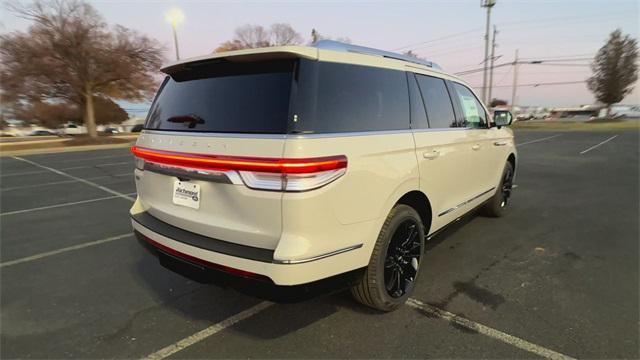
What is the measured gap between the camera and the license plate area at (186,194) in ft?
8.22

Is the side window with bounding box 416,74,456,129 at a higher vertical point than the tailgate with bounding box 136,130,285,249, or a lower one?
higher

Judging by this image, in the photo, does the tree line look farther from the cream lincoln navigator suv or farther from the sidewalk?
the cream lincoln navigator suv

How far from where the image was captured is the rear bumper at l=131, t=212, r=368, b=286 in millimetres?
2162

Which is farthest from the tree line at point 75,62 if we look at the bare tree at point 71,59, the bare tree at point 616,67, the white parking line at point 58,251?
the bare tree at point 616,67

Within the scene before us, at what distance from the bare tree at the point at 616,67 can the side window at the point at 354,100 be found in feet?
167

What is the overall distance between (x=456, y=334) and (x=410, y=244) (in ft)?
2.41

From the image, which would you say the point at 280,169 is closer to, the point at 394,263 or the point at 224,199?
the point at 224,199

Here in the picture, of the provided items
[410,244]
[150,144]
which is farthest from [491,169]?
[150,144]

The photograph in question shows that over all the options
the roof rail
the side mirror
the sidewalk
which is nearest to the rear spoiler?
the roof rail

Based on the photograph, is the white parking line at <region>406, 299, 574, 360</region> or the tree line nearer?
the white parking line at <region>406, 299, 574, 360</region>

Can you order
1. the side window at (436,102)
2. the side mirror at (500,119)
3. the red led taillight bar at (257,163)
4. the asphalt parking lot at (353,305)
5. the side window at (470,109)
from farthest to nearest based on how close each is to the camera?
the side mirror at (500,119) → the side window at (470,109) → the side window at (436,102) → the asphalt parking lot at (353,305) → the red led taillight bar at (257,163)

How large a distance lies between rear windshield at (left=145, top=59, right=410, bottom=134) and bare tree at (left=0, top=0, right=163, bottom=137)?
3151cm

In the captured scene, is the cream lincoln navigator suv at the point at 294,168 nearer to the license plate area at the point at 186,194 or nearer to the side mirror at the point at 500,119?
the license plate area at the point at 186,194

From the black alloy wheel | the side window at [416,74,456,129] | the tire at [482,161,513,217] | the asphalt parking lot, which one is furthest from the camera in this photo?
the tire at [482,161,513,217]
